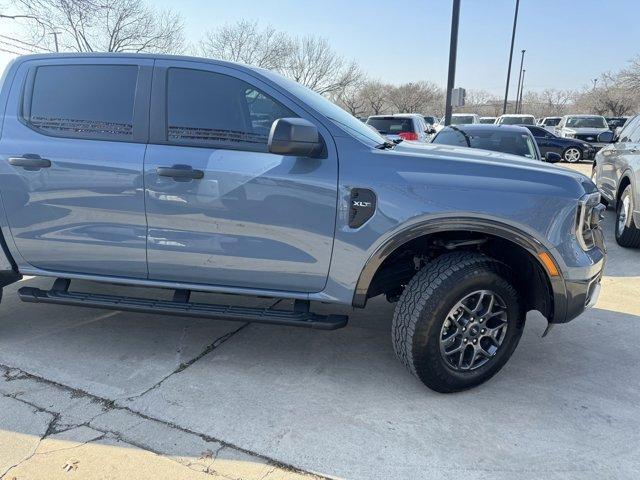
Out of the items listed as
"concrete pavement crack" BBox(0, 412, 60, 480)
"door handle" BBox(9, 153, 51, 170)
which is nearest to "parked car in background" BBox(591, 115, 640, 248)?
"door handle" BBox(9, 153, 51, 170)

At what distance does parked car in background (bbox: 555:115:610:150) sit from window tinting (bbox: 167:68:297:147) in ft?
68.2

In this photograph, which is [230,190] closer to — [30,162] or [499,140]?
[30,162]

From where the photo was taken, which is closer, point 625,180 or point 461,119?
point 625,180

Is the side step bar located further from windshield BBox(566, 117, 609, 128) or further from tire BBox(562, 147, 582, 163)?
windshield BBox(566, 117, 609, 128)

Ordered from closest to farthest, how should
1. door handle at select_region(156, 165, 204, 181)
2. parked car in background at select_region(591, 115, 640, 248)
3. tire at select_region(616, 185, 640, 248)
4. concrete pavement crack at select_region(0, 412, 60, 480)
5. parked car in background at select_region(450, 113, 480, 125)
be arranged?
concrete pavement crack at select_region(0, 412, 60, 480) → door handle at select_region(156, 165, 204, 181) → parked car in background at select_region(591, 115, 640, 248) → tire at select_region(616, 185, 640, 248) → parked car in background at select_region(450, 113, 480, 125)

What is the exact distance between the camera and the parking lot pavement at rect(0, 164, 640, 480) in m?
2.48

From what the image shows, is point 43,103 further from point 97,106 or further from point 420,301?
point 420,301

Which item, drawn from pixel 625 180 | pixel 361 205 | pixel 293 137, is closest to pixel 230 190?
pixel 293 137

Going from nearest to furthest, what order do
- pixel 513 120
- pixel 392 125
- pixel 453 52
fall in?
pixel 453 52 < pixel 392 125 < pixel 513 120

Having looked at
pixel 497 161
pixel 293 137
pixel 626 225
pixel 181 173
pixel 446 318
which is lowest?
pixel 626 225

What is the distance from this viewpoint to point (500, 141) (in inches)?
283

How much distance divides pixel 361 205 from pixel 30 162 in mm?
2144

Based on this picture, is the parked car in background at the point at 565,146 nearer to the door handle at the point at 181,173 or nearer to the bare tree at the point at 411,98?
the door handle at the point at 181,173

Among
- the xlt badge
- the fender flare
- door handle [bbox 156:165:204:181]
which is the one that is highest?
door handle [bbox 156:165:204:181]
